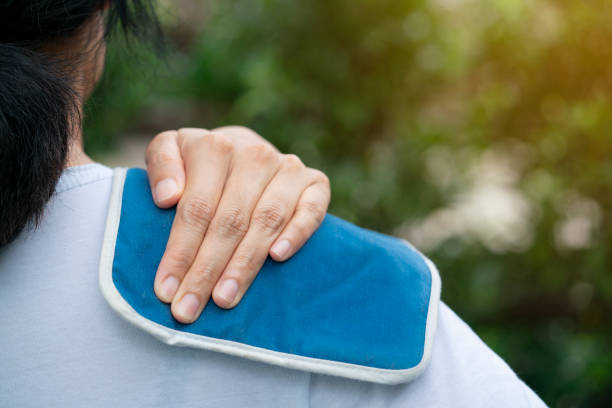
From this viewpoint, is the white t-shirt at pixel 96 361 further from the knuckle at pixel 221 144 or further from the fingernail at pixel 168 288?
the knuckle at pixel 221 144

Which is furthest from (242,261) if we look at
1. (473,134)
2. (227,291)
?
(473,134)

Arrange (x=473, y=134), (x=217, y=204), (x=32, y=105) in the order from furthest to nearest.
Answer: (x=473, y=134)
(x=217, y=204)
(x=32, y=105)

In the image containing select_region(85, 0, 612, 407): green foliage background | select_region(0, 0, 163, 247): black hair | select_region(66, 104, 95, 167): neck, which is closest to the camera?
select_region(0, 0, 163, 247): black hair

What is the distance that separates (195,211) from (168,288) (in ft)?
0.33

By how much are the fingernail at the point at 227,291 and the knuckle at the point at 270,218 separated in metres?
0.10

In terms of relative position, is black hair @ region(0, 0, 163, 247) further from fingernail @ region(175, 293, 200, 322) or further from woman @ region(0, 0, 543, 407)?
fingernail @ region(175, 293, 200, 322)

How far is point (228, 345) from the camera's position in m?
0.60

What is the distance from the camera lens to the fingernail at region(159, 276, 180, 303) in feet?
2.04

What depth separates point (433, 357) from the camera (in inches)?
26.0

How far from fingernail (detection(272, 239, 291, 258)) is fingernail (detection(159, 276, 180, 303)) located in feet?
0.41

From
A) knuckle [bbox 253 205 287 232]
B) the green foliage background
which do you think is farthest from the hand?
the green foliage background

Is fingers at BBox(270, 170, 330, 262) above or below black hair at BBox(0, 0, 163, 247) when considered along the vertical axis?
below

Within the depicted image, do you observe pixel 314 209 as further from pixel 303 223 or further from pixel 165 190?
pixel 165 190

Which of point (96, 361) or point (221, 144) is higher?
point (221, 144)
